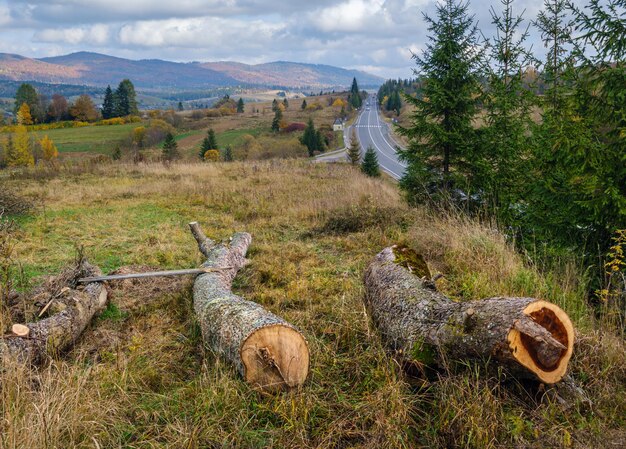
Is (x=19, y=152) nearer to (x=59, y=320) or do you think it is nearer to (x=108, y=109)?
(x=108, y=109)

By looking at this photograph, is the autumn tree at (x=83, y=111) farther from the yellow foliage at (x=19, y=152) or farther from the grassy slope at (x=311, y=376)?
the grassy slope at (x=311, y=376)

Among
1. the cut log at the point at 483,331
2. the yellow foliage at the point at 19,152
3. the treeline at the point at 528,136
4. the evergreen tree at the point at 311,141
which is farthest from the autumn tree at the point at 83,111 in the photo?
the cut log at the point at 483,331

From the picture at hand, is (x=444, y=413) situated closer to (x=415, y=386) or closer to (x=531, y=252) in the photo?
A: (x=415, y=386)

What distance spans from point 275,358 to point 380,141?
62772 millimetres

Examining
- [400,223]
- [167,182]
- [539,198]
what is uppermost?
[539,198]

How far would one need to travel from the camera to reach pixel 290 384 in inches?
124

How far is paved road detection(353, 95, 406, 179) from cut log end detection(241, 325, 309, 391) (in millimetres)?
23037

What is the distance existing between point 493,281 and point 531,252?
1553 mm

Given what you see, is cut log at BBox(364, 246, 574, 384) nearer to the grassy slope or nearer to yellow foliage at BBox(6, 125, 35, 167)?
the grassy slope

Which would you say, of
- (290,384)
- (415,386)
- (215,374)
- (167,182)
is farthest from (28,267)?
(167,182)

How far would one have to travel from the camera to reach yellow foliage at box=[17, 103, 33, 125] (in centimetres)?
7091

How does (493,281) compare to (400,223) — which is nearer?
(493,281)

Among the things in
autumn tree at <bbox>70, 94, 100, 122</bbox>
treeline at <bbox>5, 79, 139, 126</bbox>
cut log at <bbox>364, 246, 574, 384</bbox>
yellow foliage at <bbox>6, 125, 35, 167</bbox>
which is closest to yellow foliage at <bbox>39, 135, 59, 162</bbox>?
yellow foliage at <bbox>6, 125, 35, 167</bbox>

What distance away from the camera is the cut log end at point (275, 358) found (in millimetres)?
3186
